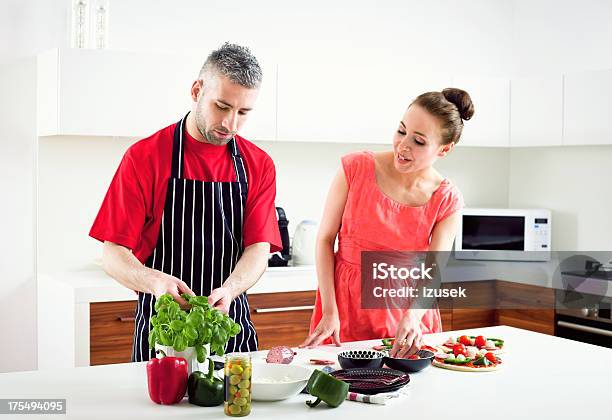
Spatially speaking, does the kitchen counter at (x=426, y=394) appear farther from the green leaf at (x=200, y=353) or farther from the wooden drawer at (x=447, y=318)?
the wooden drawer at (x=447, y=318)

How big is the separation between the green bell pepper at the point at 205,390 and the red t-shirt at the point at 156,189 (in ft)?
2.21

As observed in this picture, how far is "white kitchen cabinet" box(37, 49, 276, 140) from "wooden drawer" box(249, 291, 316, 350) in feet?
3.13

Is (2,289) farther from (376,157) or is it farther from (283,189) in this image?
(376,157)

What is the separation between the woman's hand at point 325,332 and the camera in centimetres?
263

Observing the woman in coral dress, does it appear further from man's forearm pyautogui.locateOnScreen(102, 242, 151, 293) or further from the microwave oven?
the microwave oven

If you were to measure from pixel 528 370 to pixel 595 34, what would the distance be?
9.79ft

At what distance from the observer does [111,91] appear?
393 cm

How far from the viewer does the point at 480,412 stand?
197 centimetres

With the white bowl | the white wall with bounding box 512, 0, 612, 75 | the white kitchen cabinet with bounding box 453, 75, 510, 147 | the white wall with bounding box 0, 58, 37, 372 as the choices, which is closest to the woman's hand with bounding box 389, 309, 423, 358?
the white bowl

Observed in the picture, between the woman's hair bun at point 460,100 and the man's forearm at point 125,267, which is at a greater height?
the woman's hair bun at point 460,100

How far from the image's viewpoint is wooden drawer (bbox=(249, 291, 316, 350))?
13.5 ft

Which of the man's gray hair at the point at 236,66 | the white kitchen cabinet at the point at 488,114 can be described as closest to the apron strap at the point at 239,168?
the man's gray hair at the point at 236,66

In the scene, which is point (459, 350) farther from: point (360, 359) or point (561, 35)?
point (561, 35)

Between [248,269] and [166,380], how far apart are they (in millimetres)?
725
